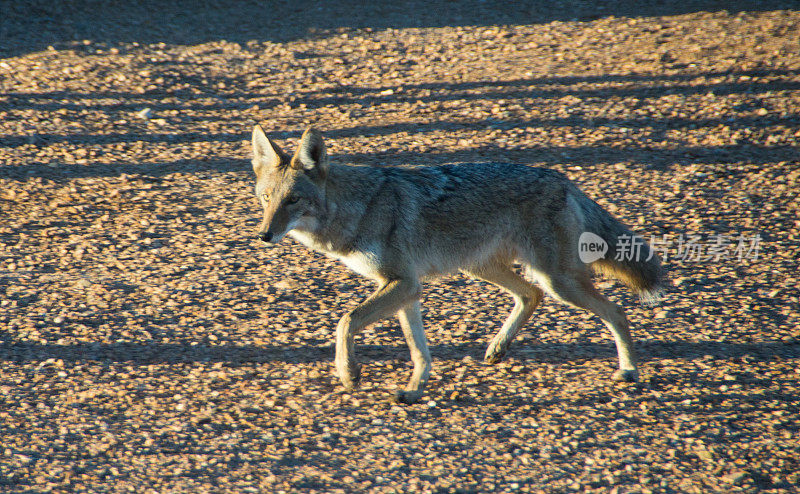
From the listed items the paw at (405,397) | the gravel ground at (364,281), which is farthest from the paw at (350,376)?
the paw at (405,397)

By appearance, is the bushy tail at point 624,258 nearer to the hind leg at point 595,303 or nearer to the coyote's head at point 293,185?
the hind leg at point 595,303

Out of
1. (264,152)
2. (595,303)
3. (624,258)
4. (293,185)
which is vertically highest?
(264,152)

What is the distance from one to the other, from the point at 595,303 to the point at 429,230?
3.76 feet

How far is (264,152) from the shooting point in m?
4.73

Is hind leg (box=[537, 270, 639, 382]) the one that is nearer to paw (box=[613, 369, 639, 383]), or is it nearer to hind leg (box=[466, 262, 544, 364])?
paw (box=[613, 369, 639, 383])

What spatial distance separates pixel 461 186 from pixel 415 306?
825mm

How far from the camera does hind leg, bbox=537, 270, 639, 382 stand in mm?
4816

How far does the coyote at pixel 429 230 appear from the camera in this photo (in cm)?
456

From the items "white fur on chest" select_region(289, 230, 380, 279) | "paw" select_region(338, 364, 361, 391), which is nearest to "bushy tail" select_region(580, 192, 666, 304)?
"white fur on chest" select_region(289, 230, 380, 279)

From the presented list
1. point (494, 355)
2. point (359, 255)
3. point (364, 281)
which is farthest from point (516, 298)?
point (364, 281)

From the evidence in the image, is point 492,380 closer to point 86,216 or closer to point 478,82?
point 86,216

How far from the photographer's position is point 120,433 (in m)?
4.26

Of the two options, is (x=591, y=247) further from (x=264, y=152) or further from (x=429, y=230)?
(x=264, y=152)

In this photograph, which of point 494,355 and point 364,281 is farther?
point 364,281
